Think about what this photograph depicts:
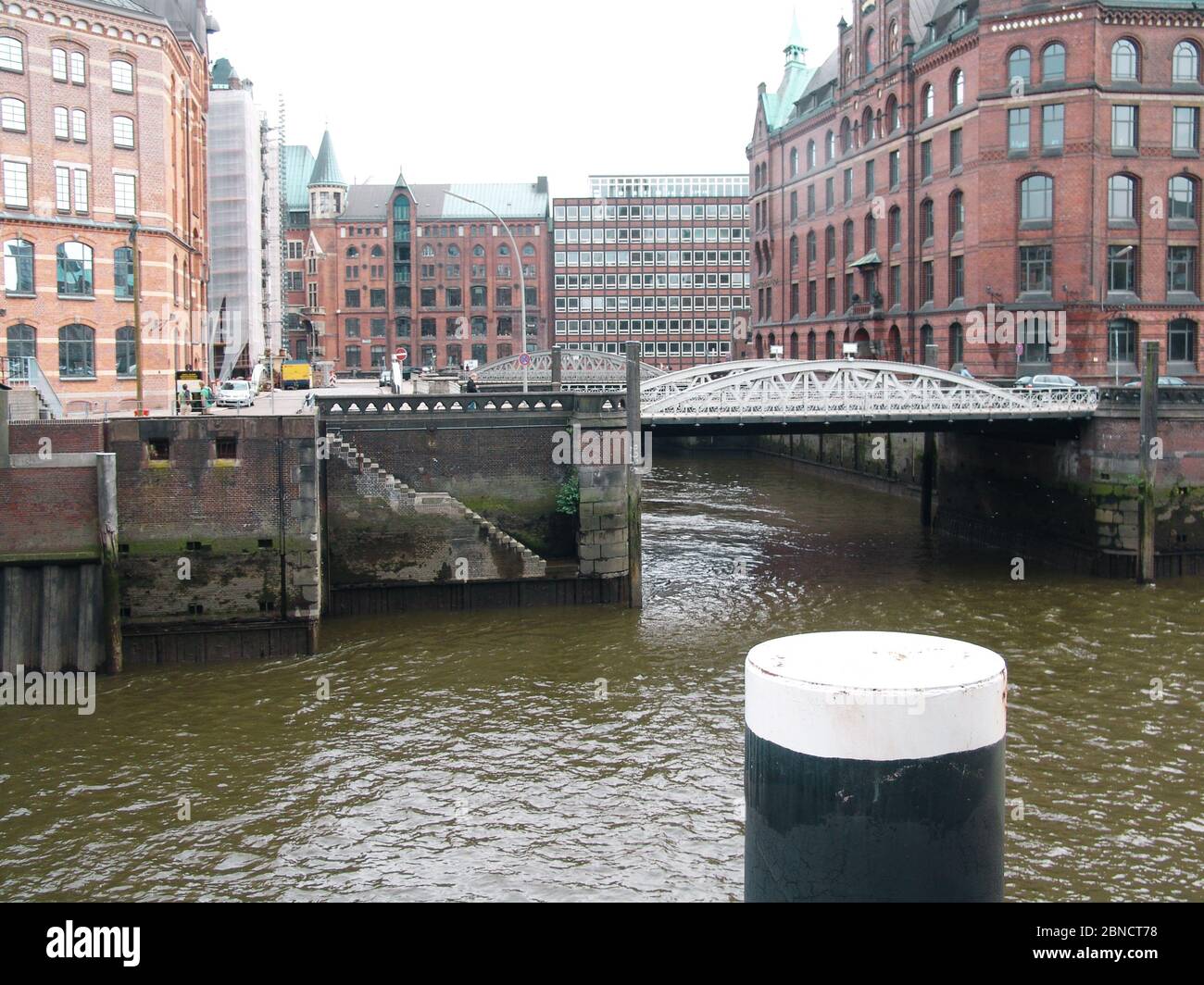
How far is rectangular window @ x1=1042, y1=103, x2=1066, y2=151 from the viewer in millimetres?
45628

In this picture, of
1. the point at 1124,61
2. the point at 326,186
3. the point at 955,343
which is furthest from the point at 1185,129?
the point at 326,186

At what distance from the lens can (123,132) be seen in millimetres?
39375

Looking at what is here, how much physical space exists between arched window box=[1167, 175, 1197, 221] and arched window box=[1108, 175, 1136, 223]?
1.49 m

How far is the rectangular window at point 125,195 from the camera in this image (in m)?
39.2

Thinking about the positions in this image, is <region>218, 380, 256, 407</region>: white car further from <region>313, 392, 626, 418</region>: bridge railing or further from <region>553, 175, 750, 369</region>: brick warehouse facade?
<region>553, 175, 750, 369</region>: brick warehouse facade

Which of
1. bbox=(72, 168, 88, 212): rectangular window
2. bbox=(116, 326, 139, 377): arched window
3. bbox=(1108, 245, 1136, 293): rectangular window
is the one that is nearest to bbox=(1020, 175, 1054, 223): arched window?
bbox=(1108, 245, 1136, 293): rectangular window

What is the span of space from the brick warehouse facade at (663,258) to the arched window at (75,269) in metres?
70.1

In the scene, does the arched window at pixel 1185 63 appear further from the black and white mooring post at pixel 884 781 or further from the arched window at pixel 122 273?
the black and white mooring post at pixel 884 781

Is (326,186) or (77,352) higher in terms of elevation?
(326,186)

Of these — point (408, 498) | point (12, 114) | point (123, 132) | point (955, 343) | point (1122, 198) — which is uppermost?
point (123, 132)

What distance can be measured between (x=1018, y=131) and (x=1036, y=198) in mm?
2700

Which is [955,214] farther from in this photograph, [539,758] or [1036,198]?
[539,758]
